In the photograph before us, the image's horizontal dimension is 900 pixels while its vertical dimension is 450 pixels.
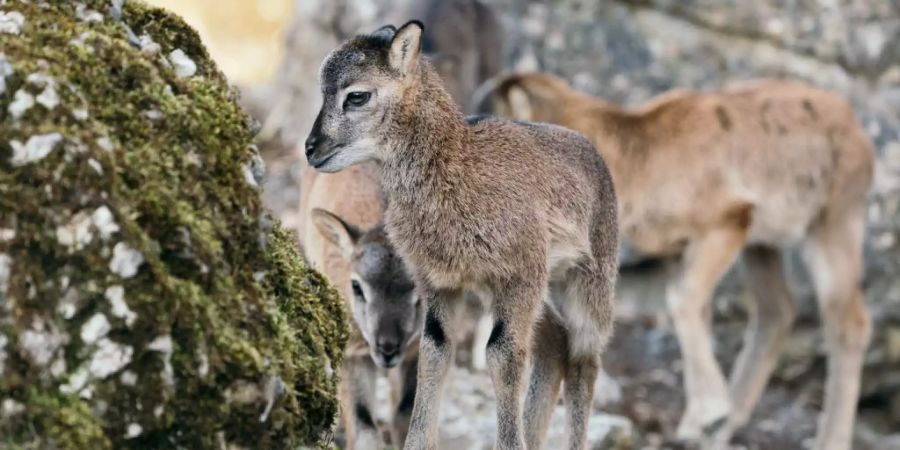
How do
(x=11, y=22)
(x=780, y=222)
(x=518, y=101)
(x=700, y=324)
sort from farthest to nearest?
(x=780, y=222)
(x=700, y=324)
(x=518, y=101)
(x=11, y=22)

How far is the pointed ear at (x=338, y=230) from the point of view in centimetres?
848

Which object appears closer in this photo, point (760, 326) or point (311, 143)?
point (311, 143)

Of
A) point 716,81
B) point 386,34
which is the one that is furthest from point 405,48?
point 716,81

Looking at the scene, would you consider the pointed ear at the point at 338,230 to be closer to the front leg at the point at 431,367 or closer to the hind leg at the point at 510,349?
the front leg at the point at 431,367

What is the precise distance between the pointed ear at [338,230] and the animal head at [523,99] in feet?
13.5

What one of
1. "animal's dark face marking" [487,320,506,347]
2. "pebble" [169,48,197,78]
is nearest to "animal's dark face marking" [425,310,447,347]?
"animal's dark face marking" [487,320,506,347]

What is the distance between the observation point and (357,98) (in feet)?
21.1

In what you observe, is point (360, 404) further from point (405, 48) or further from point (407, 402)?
point (405, 48)

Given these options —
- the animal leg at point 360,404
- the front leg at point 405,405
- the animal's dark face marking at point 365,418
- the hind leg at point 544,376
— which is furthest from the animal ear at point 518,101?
the hind leg at point 544,376

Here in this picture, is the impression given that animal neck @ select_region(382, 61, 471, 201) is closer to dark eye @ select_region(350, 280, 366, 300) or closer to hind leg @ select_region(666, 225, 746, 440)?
dark eye @ select_region(350, 280, 366, 300)

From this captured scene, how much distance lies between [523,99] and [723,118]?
2091 millimetres

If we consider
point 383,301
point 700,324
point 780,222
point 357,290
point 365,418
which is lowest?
point 365,418

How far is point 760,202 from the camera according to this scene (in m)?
13.4

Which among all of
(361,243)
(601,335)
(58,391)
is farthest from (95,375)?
(361,243)
